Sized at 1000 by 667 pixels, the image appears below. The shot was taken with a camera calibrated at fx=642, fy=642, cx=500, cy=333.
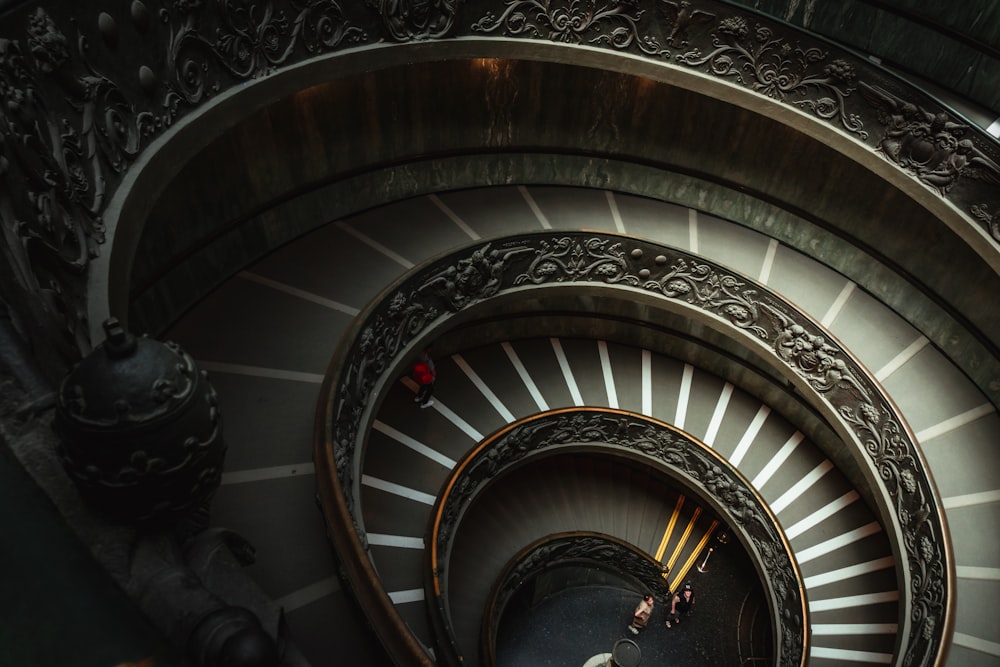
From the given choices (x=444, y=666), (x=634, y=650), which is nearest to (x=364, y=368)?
(x=444, y=666)

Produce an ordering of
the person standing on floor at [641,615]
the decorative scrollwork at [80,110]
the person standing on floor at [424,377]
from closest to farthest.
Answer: the decorative scrollwork at [80,110] → the person standing on floor at [424,377] → the person standing on floor at [641,615]

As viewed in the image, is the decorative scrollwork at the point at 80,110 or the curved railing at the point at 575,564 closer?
the decorative scrollwork at the point at 80,110

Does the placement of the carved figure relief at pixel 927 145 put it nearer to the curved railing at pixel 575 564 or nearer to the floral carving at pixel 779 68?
the floral carving at pixel 779 68

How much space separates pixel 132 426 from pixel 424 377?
5.98 m

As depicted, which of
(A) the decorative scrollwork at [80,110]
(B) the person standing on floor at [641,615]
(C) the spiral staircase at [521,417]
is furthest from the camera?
(B) the person standing on floor at [641,615]

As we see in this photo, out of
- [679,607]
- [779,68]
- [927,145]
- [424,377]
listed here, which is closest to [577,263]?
[424,377]

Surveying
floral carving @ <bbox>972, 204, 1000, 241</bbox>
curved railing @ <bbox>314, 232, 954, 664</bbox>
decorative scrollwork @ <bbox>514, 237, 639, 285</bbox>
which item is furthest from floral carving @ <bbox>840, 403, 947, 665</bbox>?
decorative scrollwork @ <bbox>514, 237, 639, 285</bbox>

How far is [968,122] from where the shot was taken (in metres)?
7.50

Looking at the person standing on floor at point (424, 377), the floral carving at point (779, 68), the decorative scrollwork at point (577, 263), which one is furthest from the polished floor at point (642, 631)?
the floral carving at point (779, 68)

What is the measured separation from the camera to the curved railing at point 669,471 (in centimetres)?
870

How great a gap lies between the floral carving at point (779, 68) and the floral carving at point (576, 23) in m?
0.77

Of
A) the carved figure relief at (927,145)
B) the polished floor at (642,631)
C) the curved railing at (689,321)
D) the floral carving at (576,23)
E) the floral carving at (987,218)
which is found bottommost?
the polished floor at (642,631)

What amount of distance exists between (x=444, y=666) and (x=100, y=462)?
4559mm

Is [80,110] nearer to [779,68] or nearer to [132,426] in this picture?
[132,426]
